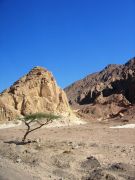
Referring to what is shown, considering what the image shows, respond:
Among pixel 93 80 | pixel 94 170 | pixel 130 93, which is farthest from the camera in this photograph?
pixel 93 80

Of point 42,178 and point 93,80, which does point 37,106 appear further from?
point 93,80

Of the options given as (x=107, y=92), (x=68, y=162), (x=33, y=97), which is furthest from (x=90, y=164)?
(x=107, y=92)

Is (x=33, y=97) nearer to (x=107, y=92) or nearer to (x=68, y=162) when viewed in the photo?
(x=68, y=162)

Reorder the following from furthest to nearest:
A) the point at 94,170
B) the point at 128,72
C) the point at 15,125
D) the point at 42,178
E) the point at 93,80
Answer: the point at 93,80 < the point at 128,72 < the point at 15,125 < the point at 94,170 < the point at 42,178

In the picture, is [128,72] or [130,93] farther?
[128,72]

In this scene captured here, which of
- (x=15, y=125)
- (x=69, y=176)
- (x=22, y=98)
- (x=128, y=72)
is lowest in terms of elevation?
(x=69, y=176)

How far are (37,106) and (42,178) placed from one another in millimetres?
40487

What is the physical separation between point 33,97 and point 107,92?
3037 inches

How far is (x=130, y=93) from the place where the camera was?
119188 millimetres

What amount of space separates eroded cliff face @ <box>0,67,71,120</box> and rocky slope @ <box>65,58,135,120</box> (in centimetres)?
2927

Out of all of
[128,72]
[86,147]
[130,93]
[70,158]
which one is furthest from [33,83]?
[128,72]

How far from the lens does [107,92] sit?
134 metres

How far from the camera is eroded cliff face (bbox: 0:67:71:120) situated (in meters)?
54.3

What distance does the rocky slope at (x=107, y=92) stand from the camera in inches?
3821
